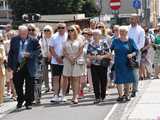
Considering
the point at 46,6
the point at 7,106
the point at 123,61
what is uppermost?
the point at 46,6

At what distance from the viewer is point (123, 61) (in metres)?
14.1

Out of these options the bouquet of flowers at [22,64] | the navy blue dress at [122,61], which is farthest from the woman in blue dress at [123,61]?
the bouquet of flowers at [22,64]

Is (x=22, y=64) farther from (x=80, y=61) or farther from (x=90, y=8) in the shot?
(x=90, y=8)

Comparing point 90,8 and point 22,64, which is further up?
point 90,8

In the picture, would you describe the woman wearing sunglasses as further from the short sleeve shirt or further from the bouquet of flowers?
the bouquet of flowers

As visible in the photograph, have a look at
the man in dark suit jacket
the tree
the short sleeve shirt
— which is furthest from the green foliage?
the man in dark suit jacket

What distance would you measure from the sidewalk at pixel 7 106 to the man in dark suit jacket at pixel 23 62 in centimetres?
28

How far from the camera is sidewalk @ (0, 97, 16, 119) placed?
43.0ft

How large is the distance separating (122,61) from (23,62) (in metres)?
2.31

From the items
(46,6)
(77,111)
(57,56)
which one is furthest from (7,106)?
(46,6)

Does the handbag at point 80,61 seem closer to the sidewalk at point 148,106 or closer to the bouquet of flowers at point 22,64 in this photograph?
the bouquet of flowers at point 22,64

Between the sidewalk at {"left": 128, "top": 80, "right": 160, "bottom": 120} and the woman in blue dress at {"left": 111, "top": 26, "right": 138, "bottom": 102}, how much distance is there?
47cm

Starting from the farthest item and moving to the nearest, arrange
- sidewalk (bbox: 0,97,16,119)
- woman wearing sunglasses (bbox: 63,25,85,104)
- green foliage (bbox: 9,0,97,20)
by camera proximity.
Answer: green foliage (bbox: 9,0,97,20) → woman wearing sunglasses (bbox: 63,25,85,104) → sidewalk (bbox: 0,97,16,119)

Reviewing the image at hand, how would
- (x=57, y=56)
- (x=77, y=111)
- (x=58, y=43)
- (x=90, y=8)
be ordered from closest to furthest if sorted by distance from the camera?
(x=77, y=111)
(x=57, y=56)
(x=58, y=43)
(x=90, y=8)
